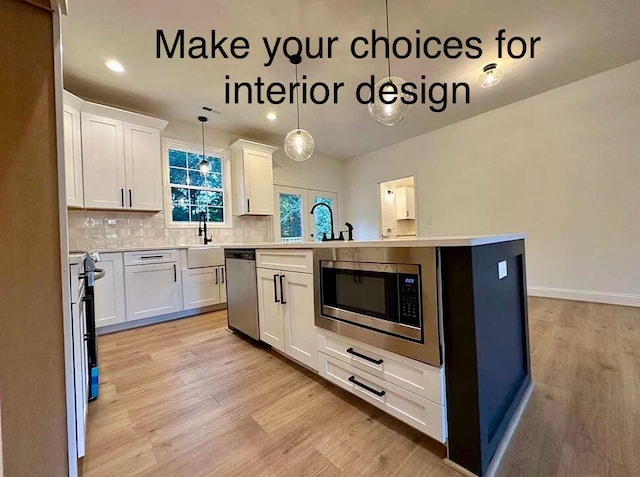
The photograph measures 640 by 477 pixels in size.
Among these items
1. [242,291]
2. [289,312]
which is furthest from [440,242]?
[242,291]

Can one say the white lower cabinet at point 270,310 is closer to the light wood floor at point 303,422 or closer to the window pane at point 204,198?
the light wood floor at point 303,422

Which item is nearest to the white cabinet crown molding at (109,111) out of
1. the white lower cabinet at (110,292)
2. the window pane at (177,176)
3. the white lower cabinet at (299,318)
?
the window pane at (177,176)

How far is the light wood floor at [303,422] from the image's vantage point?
1112mm

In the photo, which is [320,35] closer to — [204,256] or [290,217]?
[204,256]

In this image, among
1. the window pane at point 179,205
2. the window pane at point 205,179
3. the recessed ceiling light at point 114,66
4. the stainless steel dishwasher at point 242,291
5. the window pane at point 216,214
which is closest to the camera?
the stainless steel dishwasher at point 242,291

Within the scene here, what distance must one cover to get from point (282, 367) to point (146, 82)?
11.0ft

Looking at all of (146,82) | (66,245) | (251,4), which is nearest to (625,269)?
(251,4)

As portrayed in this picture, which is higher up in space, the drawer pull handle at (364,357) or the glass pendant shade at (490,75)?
the glass pendant shade at (490,75)

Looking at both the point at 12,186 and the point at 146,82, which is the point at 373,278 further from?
the point at 146,82

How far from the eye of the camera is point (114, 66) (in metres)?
2.75

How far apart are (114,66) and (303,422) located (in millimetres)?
3616

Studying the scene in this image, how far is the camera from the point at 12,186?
83cm

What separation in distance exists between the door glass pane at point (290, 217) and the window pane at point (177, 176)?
178 cm

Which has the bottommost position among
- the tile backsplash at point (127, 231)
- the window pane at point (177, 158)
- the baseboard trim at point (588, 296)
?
the baseboard trim at point (588, 296)
